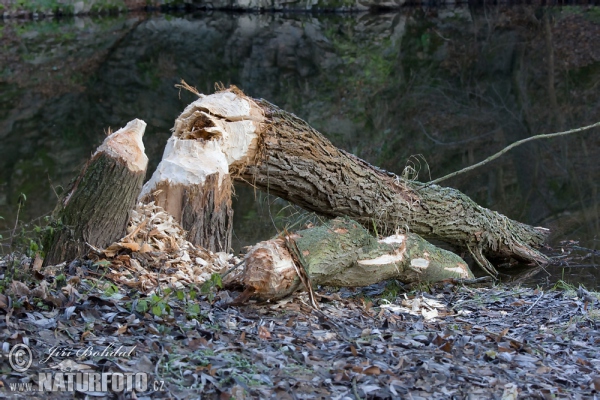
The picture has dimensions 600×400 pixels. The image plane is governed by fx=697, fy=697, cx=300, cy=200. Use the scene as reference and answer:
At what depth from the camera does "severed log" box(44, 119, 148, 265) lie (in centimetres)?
453

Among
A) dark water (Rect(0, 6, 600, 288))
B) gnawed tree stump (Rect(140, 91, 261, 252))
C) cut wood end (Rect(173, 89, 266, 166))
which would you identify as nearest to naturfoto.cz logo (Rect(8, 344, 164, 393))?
gnawed tree stump (Rect(140, 91, 261, 252))

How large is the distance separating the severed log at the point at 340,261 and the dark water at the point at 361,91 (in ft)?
5.32

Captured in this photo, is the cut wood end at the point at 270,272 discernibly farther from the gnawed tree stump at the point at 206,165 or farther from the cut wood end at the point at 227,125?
the cut wood end at the point at 227,125

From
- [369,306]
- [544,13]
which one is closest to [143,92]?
[369,306]

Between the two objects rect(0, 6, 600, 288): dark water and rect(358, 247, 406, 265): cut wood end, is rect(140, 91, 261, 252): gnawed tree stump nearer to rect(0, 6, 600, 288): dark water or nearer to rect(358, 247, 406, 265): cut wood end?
rect(358, 247, 406, 265): cut wood end

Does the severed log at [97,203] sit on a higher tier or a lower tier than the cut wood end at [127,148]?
lower

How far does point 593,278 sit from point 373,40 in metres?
14.6

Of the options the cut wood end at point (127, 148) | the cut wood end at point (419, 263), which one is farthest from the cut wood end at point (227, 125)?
the cut wood end at point (419, 263)

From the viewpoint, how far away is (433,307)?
5043 mm

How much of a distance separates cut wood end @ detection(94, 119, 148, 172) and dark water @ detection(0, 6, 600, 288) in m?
2.31

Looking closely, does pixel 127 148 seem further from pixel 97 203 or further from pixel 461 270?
pixel 461 270

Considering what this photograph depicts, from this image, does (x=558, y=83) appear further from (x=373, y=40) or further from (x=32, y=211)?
(x=32, y=211)

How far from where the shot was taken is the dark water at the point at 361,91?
9.57m

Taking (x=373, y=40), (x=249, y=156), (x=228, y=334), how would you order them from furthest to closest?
(x=373, y=40) → (x=249, y=156) → (x=228, y=334)
